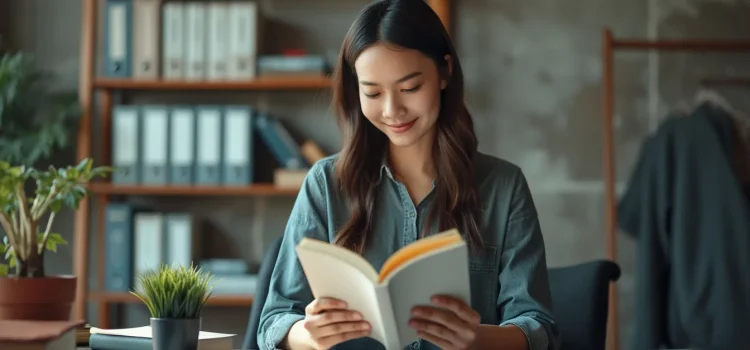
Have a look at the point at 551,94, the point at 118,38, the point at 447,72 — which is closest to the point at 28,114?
the point at 118,38

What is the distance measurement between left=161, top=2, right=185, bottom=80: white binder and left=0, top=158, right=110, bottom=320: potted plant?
1.89 metres

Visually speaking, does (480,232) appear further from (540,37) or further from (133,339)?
(540,37)

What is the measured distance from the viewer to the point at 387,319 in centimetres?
142

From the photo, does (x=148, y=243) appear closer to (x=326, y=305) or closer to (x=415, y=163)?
(x=415, y=163)

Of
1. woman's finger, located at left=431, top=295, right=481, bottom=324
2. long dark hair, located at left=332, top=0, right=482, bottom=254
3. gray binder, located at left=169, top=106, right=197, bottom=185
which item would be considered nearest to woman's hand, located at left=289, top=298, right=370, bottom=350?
woman's finger, located at left=431, top=295, right=481, bottom=324

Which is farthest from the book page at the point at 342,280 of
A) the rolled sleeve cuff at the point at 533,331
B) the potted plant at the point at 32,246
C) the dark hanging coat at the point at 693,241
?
the dark hanging coat at the point at 693,241

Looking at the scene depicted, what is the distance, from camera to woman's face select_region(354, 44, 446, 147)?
175 centimetres

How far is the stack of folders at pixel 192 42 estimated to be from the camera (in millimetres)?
3758

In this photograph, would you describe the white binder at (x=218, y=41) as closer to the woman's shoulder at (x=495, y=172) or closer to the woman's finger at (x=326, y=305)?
the woman's shoulder at (x=495, y=172)

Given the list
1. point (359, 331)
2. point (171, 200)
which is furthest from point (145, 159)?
point (359, 331)

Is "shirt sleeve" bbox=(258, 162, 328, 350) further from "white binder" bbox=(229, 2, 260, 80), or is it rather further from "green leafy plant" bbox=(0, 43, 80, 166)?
"green leafy plant" bbox=(0, 43, 80, 166)

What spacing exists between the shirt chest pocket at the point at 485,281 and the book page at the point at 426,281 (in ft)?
1.14

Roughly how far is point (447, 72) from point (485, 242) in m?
0.31

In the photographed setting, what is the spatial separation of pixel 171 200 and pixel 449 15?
1.26 metres
